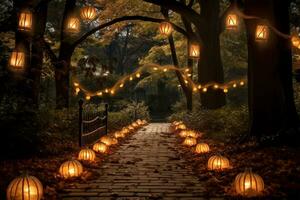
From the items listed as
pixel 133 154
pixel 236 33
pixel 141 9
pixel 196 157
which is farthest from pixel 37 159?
pixel 236 33

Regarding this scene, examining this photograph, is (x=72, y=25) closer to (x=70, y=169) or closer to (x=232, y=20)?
(x=232, y=20)

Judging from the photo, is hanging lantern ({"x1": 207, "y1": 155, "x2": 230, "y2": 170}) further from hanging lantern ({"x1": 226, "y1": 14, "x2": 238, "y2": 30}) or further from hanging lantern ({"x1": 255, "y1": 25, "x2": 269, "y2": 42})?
hanging lantern ({"x1": 226, "y1": 14, "x2": 238, "y2": 30})

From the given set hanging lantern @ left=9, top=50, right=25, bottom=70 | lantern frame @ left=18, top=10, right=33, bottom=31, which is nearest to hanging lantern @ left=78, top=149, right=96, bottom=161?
hanging lantern @ left=9, top=50, right=25, bottom=70

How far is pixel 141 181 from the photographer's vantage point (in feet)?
24.6

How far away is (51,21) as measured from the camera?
103 feet

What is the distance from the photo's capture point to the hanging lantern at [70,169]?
25.0 feet

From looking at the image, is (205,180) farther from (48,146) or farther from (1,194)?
(48,146)

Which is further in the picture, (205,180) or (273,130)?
(273,130)

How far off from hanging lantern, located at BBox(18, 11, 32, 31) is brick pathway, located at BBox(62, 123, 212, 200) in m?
4.33

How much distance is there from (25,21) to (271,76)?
23.3ft

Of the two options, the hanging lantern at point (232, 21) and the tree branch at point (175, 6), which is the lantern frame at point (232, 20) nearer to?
the hanging lantern at point (232, 21)

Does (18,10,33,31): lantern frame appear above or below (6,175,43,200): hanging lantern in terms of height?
above

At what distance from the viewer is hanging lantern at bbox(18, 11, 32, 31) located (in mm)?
10516

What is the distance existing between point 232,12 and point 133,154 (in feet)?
19.4
